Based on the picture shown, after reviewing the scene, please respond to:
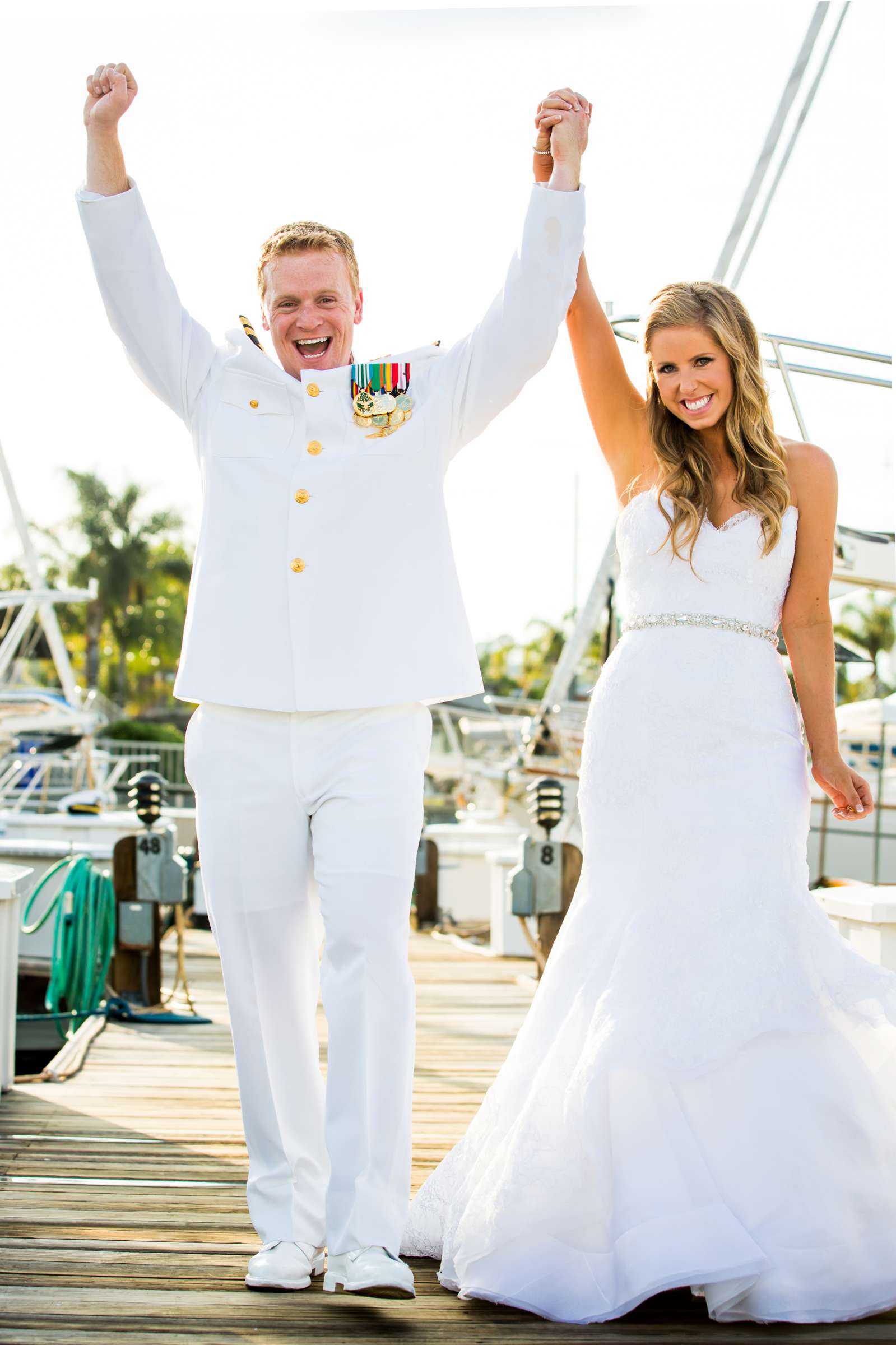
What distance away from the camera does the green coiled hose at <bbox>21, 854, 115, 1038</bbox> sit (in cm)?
695

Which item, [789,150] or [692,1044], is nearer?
[692,1044]

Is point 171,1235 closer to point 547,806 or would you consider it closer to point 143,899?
point 143,899

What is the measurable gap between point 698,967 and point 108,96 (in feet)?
7.06

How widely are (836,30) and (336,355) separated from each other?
6.69m

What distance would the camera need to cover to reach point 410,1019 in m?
2.71

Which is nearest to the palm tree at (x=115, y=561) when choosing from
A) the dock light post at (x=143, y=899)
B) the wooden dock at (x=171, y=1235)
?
the dock light post at (x=143, y=899)

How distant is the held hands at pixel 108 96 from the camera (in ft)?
9.03

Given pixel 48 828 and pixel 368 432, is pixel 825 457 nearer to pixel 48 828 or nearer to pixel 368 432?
pixel 368 432

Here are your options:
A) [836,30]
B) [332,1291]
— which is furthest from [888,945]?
[836,30]

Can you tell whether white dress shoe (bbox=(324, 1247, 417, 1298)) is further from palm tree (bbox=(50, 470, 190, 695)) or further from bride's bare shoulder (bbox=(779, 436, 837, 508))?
palm tree (bbox=(50, 470, 190, 695))

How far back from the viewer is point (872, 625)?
180 feet

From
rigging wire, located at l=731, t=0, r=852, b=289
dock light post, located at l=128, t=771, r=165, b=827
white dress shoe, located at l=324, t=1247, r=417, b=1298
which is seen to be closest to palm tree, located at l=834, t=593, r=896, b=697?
rigging wire, located at l=731, t=0, r=852, b=289

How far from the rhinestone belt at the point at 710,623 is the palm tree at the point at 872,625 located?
53.4 m

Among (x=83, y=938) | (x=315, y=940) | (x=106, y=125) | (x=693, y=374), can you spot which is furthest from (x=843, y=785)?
(x=83, y=938)
